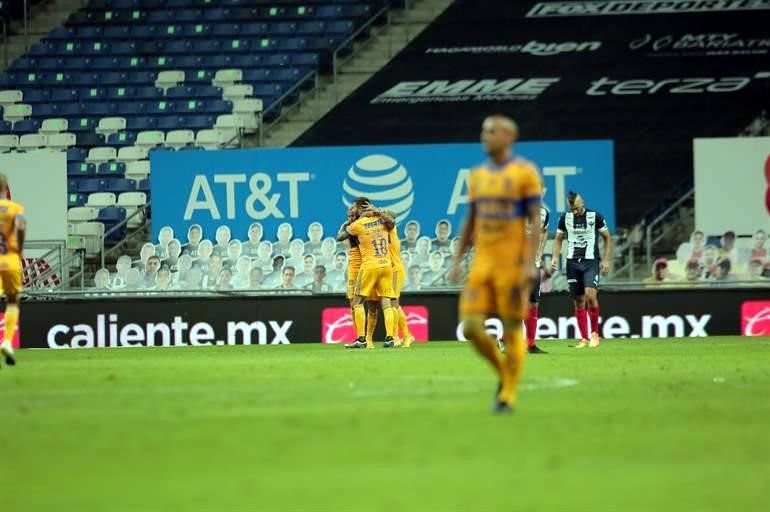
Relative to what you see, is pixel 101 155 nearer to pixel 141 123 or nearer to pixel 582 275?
pixel 141 123

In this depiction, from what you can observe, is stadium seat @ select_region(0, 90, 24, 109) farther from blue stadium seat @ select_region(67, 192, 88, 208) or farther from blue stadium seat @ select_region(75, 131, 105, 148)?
blue stadium seat @ select_region(67, 192, 88, 208)

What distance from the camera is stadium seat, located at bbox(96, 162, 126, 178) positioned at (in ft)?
103

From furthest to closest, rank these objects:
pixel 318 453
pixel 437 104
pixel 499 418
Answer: pixel 437 104, pixel 499 418, pixel 318 453

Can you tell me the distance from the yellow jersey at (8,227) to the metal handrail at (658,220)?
44.3ft

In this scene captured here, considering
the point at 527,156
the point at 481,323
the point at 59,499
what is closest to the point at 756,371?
the point at 481,323

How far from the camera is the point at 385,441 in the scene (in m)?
8.73

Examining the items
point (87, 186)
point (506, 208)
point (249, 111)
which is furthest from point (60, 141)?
point (506, 208)

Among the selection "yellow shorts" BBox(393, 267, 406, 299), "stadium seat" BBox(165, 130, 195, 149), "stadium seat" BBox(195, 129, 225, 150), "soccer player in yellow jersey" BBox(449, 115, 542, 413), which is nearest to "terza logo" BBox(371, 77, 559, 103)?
"stadium seat" BBox(195, 129, 225, 150)

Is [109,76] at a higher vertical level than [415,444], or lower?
higher

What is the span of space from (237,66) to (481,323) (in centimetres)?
2375

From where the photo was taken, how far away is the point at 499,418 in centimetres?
1010

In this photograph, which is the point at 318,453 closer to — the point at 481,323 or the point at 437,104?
the point at 481,323

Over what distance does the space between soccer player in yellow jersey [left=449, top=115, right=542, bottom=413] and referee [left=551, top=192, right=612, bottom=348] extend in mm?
11683

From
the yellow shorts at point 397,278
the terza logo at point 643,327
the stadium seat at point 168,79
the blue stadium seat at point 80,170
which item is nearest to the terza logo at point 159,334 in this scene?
the terza logo at point 643,327
